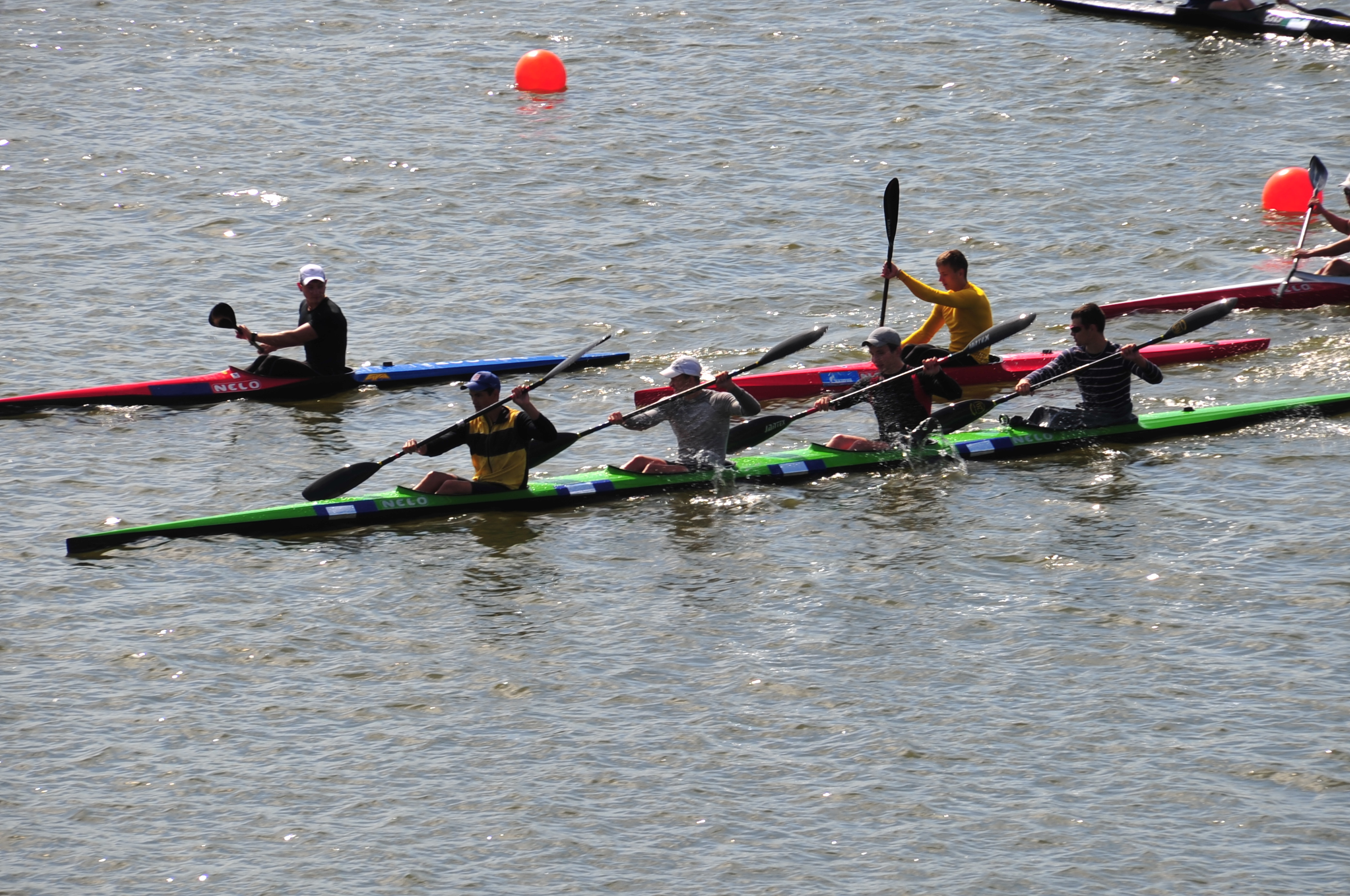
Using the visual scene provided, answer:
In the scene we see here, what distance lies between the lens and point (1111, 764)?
8.19 meters

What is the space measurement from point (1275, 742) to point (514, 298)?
385 inches

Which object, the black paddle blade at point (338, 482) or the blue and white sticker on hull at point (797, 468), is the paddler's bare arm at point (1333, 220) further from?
Result: the black paddle blade at point (338, 482)

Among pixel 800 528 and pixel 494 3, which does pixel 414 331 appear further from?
pixel 494 3

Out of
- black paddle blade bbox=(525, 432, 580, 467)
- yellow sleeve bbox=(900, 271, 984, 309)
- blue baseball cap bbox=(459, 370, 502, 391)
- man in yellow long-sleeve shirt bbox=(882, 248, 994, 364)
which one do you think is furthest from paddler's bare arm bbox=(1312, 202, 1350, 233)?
blue baseball cap bbox=(459, 370, 502, 391)

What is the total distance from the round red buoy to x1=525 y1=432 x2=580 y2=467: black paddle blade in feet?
32.7

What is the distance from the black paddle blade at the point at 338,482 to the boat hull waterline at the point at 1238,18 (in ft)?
58.0

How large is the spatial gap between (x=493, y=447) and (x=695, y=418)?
4.75 ft

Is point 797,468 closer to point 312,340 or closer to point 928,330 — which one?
point 928,330

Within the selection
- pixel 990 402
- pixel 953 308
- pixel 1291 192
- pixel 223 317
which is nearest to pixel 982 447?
pixel 990 402

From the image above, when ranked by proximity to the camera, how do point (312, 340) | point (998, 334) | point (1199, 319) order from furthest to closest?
1. point (312, 340)
2. point (998, 334)
3. point (1199, 319)

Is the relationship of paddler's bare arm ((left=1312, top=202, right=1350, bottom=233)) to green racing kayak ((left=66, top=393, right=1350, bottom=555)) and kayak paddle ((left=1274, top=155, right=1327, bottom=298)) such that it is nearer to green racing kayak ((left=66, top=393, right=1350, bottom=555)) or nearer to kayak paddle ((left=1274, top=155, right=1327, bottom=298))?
kayak paddle ((left=1274, top=155, right=1327, bottom=298))

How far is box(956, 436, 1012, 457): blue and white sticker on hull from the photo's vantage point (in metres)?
12.1

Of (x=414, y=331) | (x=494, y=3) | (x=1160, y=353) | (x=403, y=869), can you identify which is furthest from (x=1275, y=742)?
(x=494, y=3)

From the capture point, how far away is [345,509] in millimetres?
11148
